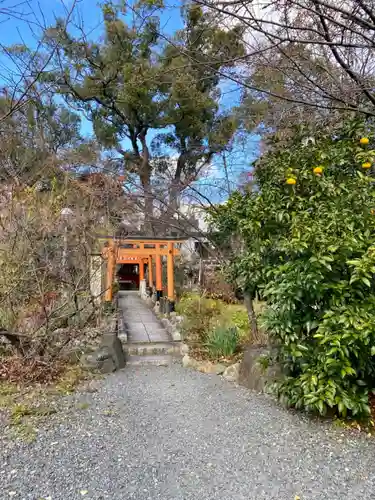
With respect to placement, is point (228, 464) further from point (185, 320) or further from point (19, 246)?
point (185, 320)

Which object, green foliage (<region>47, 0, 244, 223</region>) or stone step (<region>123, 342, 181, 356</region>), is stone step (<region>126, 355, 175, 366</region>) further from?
green foliage (<region>47, 0, 244, 223</region>)

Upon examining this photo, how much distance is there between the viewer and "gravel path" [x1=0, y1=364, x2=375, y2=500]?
212 cm

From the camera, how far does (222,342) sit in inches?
197

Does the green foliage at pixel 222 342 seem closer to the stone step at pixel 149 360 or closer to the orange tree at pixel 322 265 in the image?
the stone step at pixel 149 360

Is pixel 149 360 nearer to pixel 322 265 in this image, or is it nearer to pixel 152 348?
pixel 152 348

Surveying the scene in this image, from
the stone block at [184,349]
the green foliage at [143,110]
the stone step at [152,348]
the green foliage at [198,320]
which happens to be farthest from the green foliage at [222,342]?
the green foliage at [143,110]

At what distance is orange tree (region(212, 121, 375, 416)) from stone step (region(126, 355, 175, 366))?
2442 millimetres

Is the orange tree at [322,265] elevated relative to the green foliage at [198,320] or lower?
elevated

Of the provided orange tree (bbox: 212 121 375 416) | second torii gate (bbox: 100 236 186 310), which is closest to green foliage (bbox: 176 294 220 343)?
second torii gate (bbox: 100 236 186 310)

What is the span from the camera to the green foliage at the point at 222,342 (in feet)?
16.4

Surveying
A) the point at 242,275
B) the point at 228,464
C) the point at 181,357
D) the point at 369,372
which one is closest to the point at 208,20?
the point at 242,275

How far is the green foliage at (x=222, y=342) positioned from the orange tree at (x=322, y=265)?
1.54m

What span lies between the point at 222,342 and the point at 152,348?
146 cm

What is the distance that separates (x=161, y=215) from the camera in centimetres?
854
